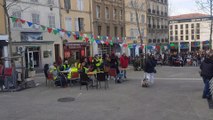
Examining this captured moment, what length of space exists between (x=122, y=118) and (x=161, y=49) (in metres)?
46.0

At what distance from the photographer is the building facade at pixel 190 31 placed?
77812mm

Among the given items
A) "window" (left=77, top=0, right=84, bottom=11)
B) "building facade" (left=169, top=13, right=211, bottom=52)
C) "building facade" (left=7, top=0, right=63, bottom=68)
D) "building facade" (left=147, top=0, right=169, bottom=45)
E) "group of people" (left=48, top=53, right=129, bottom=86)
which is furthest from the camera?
"building facade" (left=169, top=13, right=211, bottom=52)

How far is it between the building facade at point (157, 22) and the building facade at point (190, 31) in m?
23.2

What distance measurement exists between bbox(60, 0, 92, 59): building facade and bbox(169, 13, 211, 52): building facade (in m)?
51.5

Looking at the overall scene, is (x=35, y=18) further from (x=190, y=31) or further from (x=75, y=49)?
(x=190, y=31)

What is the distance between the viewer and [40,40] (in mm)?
25375

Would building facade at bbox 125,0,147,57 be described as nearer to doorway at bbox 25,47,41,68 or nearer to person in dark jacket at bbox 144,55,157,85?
doorway at bbox 25,47,41,68

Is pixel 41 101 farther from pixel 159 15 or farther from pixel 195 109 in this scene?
pixel 159 15

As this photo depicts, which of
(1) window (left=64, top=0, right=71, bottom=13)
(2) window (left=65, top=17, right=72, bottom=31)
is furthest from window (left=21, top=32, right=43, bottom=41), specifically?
(1) window (left=64, top=0, right=71, bottom=13)

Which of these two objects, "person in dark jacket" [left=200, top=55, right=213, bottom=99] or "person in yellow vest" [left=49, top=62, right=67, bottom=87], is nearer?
"person in dark jacket" [left=200, top=55, right=213, bottom=99]

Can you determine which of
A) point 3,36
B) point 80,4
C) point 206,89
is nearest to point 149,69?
point 206,89

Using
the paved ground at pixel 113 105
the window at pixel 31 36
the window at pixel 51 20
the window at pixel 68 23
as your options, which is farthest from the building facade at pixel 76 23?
the paved ground at pixel 113 105

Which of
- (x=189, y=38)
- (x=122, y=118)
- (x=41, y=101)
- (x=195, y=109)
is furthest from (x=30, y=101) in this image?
(x=189, y=38)

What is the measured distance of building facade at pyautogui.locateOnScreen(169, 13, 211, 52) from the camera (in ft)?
255
